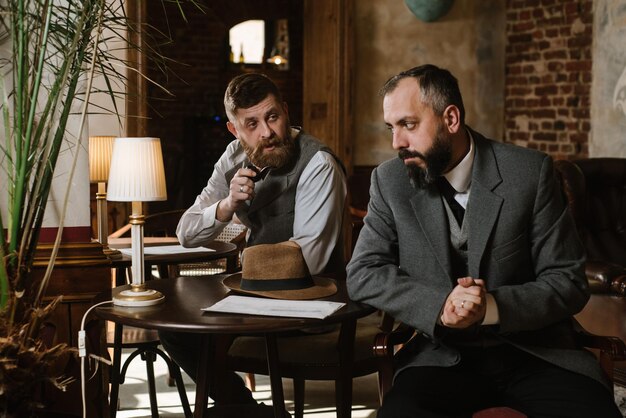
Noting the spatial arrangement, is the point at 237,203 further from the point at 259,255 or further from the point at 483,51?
the point at 483,51

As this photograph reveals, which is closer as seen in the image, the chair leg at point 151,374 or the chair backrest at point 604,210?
the chair leg at point 151,374

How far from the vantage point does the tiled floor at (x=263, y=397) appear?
150 inches

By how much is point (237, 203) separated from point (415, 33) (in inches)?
163

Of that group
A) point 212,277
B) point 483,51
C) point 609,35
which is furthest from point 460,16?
point 212,277

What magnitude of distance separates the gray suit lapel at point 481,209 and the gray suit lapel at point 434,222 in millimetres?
64

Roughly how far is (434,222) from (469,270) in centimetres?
17

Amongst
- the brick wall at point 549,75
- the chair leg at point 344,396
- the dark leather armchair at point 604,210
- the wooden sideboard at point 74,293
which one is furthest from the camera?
the brick wall at point 549,75

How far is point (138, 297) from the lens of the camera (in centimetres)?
250

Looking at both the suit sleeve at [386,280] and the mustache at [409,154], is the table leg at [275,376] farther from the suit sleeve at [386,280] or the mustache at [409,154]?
the mustache at [409,154]

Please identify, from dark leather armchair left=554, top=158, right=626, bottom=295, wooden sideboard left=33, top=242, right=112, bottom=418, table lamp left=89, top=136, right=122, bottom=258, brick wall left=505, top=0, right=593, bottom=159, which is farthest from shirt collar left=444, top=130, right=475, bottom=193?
brick wall left=505, top=0, right=593, bottom=159

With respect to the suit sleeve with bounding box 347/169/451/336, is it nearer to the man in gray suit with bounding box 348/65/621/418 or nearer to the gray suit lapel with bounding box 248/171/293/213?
the man in gray suit with bounding box 348/65/621/418

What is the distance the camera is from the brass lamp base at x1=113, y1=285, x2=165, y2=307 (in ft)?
8.14

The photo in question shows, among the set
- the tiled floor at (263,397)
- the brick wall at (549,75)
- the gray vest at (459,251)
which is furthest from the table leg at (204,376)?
the brick wall at (549,75)

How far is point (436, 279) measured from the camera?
2451 mm
